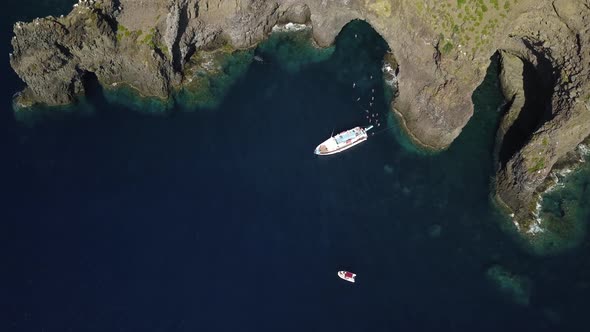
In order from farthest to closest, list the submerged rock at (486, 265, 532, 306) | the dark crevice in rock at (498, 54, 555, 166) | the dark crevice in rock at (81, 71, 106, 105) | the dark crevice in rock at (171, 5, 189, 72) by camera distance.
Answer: the dark crevice in rock at (81, 71, 106, 105) → the dark crevice in rock at (171, 5, 189, 72) → the dark crevice in rock at (498, 54, 555, 166) → the submerged rock at (486, 265, 532, 306)

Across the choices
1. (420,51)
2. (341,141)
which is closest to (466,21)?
(420,51)

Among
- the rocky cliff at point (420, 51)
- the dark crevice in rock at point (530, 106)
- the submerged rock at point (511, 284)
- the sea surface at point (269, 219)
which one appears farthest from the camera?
the dark crevice in rock at point (530, 106)

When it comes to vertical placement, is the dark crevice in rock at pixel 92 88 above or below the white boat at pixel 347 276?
above

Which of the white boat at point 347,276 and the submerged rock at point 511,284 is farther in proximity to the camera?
the white boat at point 347,276

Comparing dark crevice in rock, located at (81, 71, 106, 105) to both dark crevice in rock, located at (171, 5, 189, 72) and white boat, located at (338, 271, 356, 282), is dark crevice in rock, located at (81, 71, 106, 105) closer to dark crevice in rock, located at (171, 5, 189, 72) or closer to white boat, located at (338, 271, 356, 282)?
dark crevice in rock, located at (171, 5, 189, 72)

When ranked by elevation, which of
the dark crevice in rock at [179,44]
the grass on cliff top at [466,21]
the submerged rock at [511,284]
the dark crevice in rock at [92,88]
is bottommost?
the submerged rock at [511,284]

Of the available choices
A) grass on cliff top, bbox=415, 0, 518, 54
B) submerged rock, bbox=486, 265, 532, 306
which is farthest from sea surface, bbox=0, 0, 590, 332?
grass on cliff top, bbox=415, 0, 518, 54

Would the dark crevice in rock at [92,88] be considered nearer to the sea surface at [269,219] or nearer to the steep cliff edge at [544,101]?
the sea surface at [269,219]

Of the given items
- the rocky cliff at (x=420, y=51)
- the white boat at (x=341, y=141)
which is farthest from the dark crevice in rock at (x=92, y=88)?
the white boat at (x=341, y=141)
